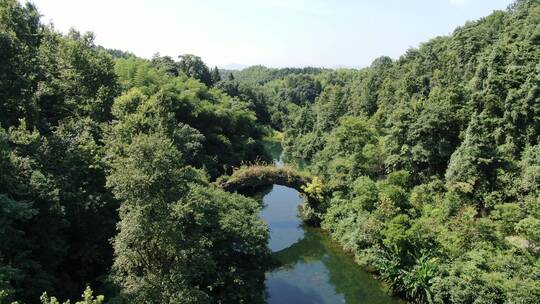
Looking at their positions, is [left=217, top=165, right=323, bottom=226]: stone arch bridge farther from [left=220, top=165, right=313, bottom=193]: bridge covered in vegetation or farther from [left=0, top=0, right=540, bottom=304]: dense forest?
[left=0, top=0, right=540, bottom=304]: dense forest

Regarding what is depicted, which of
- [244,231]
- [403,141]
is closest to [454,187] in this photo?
[403,141]

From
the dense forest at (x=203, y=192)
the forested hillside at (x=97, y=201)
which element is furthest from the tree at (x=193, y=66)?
the forested hillside at (x=97, y=201)

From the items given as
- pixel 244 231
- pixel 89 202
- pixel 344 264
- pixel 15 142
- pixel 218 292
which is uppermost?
pixel 15 142

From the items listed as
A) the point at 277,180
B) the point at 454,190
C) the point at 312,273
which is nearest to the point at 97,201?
the point at 312,273

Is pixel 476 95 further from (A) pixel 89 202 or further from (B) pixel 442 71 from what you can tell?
(A) pixel 89 202

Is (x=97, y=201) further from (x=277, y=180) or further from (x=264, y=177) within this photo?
(x=277, y=180)

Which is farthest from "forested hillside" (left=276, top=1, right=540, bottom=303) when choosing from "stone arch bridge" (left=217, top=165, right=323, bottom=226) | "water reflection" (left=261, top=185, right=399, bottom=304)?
"water reflection" (left=261, top=185, right=399, bottom=304)
